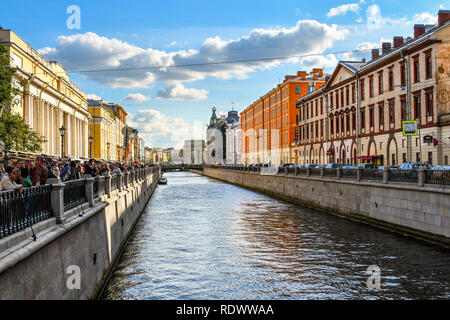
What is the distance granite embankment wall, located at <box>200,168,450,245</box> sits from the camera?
63.0ft

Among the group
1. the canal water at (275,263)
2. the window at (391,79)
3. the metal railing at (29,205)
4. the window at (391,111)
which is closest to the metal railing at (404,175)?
the canal water at (275,263)

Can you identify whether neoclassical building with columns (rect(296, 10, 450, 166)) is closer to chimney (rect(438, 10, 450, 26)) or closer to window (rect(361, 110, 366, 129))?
chimney (rect(438, 10, 450, 26))

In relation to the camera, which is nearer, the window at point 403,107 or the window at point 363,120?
the window at point 403,107

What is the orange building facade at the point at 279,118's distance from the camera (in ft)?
259

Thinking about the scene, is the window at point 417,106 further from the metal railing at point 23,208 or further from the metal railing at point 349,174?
the metal railing at point 23,208

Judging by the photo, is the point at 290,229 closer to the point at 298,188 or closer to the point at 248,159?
the point at 298,188

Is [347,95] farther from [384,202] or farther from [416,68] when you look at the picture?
[384,202]

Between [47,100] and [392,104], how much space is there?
35.1 metres

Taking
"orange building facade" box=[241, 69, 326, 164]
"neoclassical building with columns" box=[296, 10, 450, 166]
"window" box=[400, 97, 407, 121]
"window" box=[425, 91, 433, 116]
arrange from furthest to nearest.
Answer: "orange building facade" box=[241, 69, 326, 164]
"window" box=[400, 97, 407, 121]
"window" box=[425, 91, 433, 116]
"neoclassical building with columns" box=[296, 10, 450, 166]

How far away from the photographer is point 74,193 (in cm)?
1234

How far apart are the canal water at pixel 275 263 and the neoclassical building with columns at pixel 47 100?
15.2 meters

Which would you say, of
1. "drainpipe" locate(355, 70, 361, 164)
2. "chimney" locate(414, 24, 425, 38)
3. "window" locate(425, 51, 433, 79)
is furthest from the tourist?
"drainpipe" locate(355, 70, 361, 164)

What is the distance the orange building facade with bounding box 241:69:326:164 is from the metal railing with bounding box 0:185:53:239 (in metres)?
66.3

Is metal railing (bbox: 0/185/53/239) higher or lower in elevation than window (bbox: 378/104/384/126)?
lower
